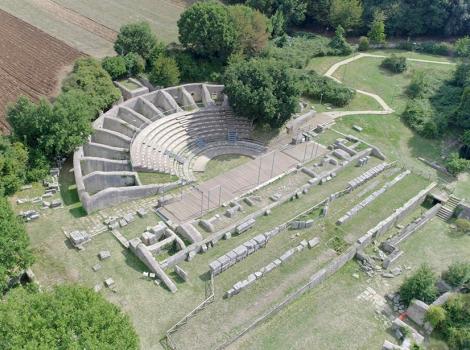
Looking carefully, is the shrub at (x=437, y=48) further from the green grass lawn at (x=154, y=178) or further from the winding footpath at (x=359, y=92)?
the green grass lawn at (x=154, y=178)

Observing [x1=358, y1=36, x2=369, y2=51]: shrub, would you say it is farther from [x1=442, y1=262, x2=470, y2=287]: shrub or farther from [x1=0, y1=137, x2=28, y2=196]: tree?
[x1=0, y1=137, x2=28, y2=196]: tree

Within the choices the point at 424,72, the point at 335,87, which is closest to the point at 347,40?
the point at 424,72

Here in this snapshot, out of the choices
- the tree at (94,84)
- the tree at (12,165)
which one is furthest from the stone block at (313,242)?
the tree at (94,84)

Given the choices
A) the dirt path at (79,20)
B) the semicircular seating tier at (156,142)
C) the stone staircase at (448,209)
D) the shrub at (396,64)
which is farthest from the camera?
the dirt path at (79,20)

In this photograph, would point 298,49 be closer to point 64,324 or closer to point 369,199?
point 369,199

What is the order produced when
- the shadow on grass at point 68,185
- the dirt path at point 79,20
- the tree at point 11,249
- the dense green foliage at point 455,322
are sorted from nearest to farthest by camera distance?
the tree at point 11,249 < the dense green foliage at point 455,322 < the shadow on grass at point 68,185 < the dirt path at point 79,20

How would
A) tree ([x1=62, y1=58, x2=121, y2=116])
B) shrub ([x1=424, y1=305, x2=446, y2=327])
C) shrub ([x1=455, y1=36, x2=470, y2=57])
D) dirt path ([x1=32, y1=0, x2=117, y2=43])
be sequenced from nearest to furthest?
shrub ([x1=424, y1=305, x2=446, y2=327]), tree ([x1=62, y1=58, x2=121, y2=116]), shrub ([x1=455, y1=36, x2=470, y2=57]), dirt path ([x1=32, y1=0, x2=117, y2=43])

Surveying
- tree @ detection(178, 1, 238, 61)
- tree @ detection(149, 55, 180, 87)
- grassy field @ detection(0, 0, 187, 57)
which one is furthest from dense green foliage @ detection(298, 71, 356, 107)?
grassy field @ detection(0, 0, 187, 57)
